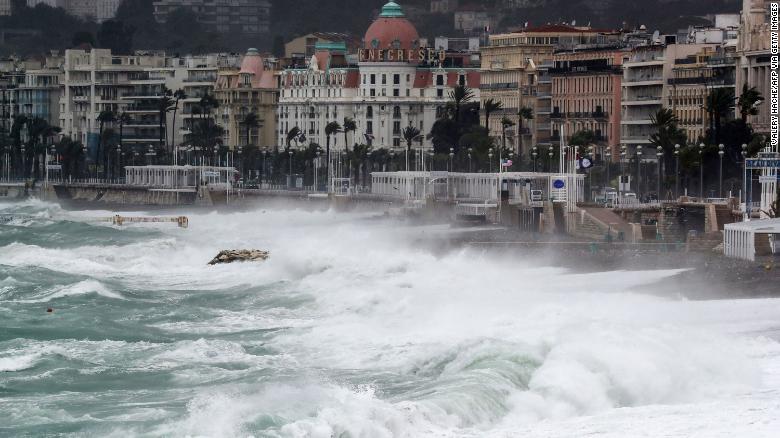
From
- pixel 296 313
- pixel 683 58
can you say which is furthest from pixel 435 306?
pixel 683 58

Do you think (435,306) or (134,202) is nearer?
(435,306)

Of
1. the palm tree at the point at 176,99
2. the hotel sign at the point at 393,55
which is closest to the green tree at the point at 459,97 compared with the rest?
the hotel sign at the point at 393,55

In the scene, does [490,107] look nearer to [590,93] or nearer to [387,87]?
[590,93]

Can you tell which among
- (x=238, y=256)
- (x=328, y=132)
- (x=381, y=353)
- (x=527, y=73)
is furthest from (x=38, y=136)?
(x=381, y=353)

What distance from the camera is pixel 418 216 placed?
107 meters

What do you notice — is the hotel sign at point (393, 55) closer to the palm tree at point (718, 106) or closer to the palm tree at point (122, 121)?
the palm tree at point (122, 121)

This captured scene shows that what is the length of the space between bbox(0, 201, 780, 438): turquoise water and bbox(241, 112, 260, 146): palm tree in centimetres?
9915

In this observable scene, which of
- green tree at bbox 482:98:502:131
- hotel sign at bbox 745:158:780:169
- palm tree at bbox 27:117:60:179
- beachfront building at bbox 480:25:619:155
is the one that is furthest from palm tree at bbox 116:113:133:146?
hotel sign at bbox 745:158:780:169

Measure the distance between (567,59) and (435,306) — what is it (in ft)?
280

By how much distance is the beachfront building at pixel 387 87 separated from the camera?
168875 millimetres

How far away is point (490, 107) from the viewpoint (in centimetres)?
14950

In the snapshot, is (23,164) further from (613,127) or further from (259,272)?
(259,272)

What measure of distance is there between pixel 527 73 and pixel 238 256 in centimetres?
6896

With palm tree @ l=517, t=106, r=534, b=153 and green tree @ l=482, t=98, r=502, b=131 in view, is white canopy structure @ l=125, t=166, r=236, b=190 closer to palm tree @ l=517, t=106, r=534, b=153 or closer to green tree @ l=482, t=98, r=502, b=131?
green tree @ l=482, t=98, r=502, b=131
